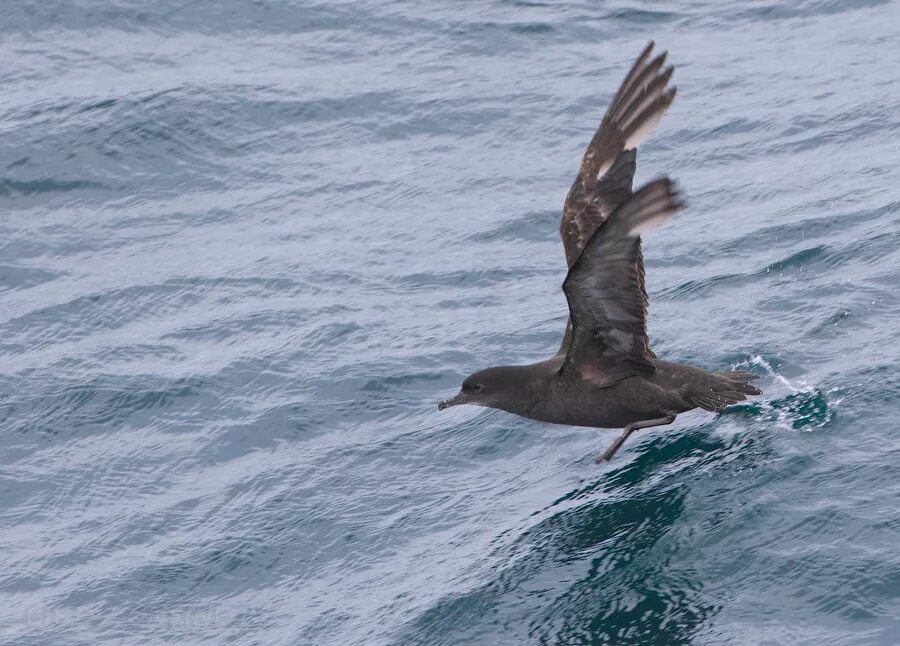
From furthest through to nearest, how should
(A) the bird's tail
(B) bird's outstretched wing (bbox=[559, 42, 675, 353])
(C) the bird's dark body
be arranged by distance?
(B) bird's outstretched wing (bbox=[559, 42, 675, 353]) < (C) the bird's dark body < (A) the bird's tail

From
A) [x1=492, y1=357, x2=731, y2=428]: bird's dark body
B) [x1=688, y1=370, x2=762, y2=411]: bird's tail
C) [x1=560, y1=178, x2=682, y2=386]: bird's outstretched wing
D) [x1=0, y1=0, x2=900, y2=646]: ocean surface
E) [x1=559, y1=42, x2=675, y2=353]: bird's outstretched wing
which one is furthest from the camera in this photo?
[x1=559, y1=42, x2=675, y2=353]: bird's outstretched wing

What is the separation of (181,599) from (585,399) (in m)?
2.94

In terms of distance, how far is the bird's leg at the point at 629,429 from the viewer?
9.38m

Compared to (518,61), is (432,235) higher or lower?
lower

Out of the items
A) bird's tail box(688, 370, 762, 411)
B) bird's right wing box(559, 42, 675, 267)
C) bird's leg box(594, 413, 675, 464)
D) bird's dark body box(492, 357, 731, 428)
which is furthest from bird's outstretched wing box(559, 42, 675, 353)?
bird's tail box(688, 370, 762, 411)

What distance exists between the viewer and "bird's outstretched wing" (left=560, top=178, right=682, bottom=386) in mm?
7727

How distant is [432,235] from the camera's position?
45.6ft

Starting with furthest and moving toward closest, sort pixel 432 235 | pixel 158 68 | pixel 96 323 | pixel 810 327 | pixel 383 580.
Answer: pixel 158 68
pixel 432 235
pixel 96 323
pixel 810 327
pixel 383 580

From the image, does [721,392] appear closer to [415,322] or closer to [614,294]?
[614,294]

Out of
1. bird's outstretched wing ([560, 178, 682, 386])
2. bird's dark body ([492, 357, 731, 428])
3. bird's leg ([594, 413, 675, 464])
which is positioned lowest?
bird's leg ([594, 413, 675, 464])

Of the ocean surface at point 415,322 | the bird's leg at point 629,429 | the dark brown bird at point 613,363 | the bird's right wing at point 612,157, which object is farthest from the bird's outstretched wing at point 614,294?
the bird's right wing at point 612,157

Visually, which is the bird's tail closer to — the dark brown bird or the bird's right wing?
the dark brown bird

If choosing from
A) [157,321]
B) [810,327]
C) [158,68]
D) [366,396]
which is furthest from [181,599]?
[158,68]

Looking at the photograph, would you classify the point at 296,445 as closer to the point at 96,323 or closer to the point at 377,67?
the point at 96,323
